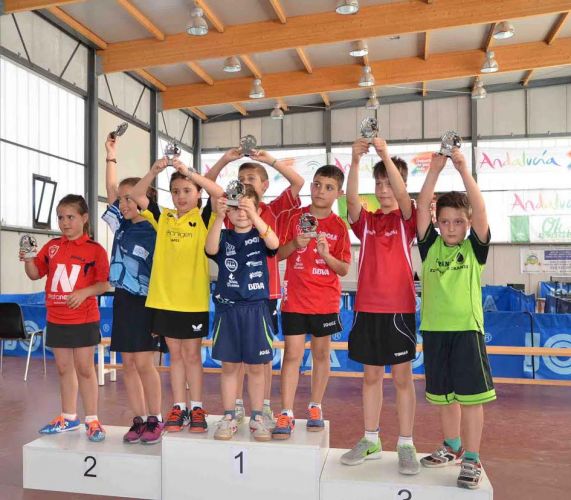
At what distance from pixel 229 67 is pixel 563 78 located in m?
9.76

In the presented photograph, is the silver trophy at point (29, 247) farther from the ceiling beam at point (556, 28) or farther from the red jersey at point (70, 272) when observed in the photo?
the ceiling beam at point (556, 28)

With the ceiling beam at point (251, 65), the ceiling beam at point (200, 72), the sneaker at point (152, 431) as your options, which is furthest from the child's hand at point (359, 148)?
the ceiling beam at point (200, 72)

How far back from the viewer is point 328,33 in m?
10.3

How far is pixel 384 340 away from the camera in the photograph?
3.03 metres

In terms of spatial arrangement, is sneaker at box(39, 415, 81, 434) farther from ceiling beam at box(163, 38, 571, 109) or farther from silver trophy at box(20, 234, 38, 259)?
ceiling beam at box(163, 38, 571, 109)

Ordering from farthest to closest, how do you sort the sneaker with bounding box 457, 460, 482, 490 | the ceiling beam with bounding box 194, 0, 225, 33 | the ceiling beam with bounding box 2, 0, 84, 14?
the ceiling beam with bounding box 194, 0, 225, 33, the ceiling beam with bounding box 2, 0, 84, 14, the sneaker with bounding box 457, 460, 482, 490

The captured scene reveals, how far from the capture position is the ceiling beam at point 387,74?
497 inches

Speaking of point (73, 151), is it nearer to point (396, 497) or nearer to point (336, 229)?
point (336, 229)

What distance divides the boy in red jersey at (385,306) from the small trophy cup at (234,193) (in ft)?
1.93

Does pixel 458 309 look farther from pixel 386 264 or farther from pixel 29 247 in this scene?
pixel 29 247

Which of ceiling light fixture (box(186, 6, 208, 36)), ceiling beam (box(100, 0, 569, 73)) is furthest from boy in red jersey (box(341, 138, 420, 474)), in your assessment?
ceiling beam (box(100, 0, 569, 73))

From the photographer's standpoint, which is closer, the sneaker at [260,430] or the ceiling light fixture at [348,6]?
the sneaker at [260,430]

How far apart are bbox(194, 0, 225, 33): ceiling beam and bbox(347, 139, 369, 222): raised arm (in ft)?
24.3

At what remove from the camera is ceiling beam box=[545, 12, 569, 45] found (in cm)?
1112
